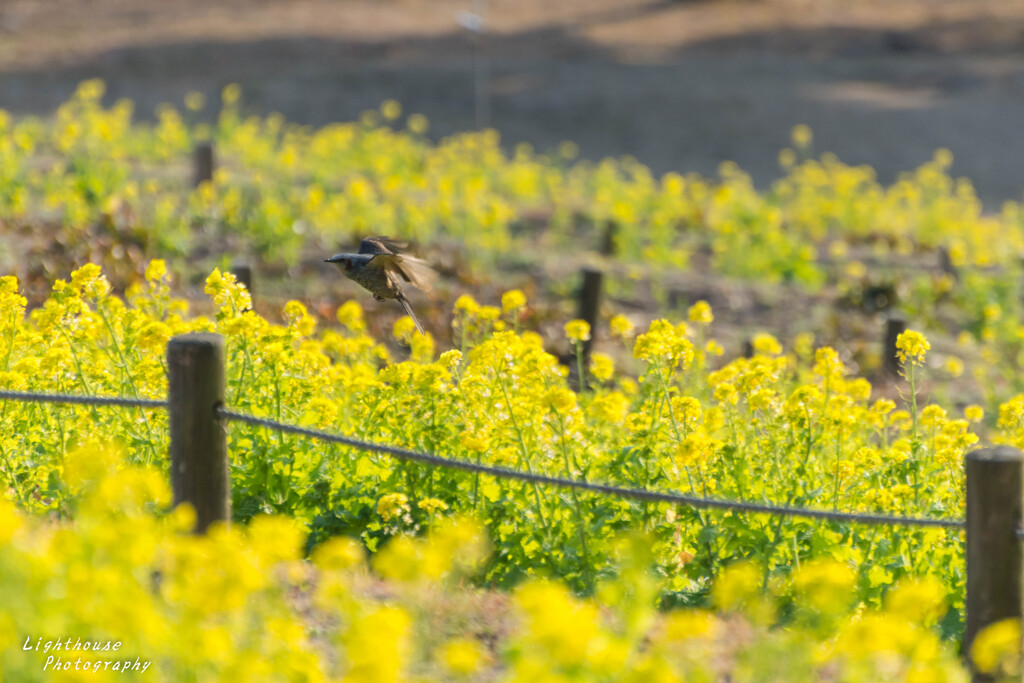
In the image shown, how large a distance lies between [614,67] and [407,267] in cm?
1874

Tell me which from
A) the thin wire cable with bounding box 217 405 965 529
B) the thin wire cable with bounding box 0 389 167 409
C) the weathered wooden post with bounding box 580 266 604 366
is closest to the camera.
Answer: the thin wire cable with bounding box 217 405 965 529

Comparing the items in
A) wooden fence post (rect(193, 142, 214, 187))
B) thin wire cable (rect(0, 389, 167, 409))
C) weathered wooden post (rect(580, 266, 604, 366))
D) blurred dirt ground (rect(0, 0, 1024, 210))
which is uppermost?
blurred dirt ground (rect(0, 0, 1024, 210))

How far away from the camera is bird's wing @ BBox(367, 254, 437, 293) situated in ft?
12.5

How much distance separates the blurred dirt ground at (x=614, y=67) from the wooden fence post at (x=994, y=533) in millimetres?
12187

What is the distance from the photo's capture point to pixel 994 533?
295cm

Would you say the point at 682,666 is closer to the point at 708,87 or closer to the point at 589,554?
the point at 589,554

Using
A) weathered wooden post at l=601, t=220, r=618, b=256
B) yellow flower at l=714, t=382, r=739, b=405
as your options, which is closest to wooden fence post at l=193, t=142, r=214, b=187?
weathered wooden post at l=601, t=220, r=618, b=256

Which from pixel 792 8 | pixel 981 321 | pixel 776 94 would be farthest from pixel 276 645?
pixel 792 8

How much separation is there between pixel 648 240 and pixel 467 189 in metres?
1.99

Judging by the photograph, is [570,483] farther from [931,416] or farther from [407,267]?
[931,416]

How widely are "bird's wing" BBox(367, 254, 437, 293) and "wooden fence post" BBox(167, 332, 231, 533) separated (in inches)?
27.9

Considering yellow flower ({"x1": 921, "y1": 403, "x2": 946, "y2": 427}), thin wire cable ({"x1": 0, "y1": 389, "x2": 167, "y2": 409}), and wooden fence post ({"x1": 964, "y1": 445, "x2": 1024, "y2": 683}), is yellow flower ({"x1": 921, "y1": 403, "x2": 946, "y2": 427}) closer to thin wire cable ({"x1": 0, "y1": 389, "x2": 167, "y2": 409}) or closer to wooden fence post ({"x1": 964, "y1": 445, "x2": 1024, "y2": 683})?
wooden fence post ({"x1": 964, "y1": 445, "x2": 1024, "y2": 683})

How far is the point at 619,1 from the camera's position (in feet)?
94.8

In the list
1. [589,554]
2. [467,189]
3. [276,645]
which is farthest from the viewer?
[467,189]
